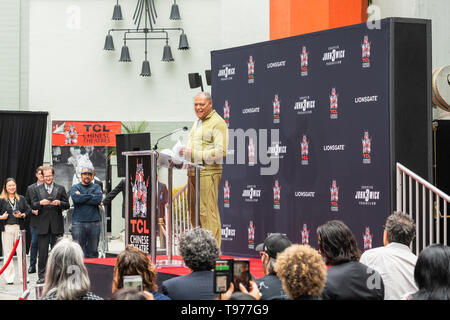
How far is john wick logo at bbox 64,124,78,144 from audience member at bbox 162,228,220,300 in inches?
640

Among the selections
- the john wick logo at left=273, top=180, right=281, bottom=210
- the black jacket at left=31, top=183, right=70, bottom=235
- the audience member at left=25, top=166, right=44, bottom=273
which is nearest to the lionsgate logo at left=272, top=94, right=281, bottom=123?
the john wick logo at left=273, top=180, right=281, bottom=210

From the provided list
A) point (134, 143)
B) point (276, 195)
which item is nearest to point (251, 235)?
point (276, 195)

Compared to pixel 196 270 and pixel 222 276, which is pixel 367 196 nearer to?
pixel 196 270

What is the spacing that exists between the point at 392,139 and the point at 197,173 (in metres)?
2.03

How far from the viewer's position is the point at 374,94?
7117mm

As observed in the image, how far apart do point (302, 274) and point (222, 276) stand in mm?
404

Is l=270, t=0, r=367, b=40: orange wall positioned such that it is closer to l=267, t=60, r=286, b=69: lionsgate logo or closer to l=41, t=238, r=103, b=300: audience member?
l=267, t=60, r=286, b=69: lionsgate logo

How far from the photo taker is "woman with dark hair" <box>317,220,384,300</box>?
414cm

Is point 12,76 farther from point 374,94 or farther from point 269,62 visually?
point 374,94

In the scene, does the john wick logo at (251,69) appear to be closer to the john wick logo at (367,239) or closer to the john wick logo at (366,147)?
the john wick logo at (366,147)

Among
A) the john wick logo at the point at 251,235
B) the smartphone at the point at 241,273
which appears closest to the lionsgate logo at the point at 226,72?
the john wick logo at the point at 251,235
